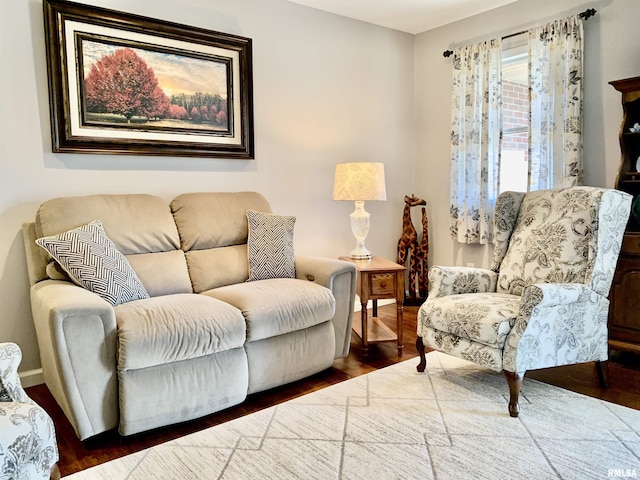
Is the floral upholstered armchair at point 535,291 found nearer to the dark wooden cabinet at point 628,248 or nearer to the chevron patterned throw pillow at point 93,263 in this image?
the dark wooden cabinet at point 628,248

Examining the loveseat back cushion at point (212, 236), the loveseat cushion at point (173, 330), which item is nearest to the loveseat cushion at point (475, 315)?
the loveseat cushion at point (173, 330)

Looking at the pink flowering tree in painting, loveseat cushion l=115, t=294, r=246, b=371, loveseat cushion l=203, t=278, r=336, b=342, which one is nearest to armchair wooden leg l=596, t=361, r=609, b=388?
loveseat cushion l=203, t=278, r=336, b=342

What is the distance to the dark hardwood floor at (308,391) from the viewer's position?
6.64ft

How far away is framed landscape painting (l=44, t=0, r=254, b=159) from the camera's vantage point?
2736 mm

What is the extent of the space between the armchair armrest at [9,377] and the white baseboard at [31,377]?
140 centimetres

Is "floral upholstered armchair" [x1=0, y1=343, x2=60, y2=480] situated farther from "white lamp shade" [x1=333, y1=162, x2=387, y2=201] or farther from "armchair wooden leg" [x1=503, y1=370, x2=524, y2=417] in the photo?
"white lamp shade" [x1=333, y1=162, x2=387, y2=201]

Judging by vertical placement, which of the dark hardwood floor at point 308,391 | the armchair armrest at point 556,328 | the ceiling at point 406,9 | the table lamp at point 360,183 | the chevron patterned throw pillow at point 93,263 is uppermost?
the ceiling at point 406,9

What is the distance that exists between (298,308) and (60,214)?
135cm

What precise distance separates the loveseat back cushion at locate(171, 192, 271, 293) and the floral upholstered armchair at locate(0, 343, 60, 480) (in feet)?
4.51

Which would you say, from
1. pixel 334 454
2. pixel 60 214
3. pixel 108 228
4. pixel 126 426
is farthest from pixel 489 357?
pixel 60 214

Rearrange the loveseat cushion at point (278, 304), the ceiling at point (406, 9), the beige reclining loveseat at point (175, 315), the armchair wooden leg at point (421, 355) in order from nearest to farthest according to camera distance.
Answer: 1. the beige reclining loveseat at point (175, 315)
2. the loveseat cushion at point (278, 304)
3. the armchair wooden leg at point (421, 355)
4. the ceiling at point (406, 9)

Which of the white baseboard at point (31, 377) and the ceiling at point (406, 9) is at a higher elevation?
the ceiling at point (406, 9)

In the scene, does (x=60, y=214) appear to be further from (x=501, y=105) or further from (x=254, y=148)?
(x=501, y=105)

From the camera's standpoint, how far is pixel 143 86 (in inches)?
119
